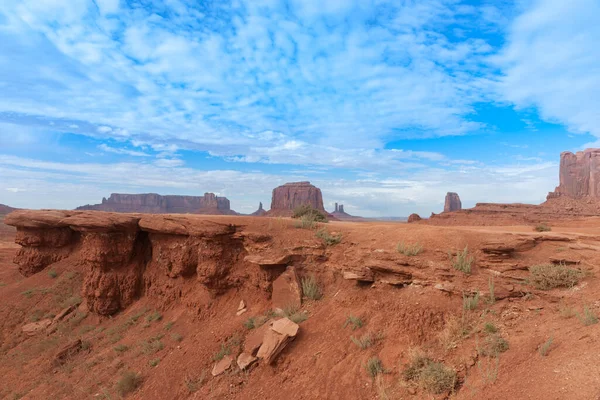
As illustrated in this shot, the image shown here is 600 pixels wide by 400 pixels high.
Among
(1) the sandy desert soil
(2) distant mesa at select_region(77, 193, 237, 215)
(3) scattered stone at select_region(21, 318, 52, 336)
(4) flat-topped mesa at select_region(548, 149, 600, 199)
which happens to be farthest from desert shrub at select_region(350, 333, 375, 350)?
(2) distant mesa at select_region(77, 193, 237, 215)

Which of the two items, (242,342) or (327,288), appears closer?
(242,342)

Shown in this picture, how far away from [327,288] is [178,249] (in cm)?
589

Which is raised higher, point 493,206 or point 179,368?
point 493,206

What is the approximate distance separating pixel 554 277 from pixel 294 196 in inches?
3301

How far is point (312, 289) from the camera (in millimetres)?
8727

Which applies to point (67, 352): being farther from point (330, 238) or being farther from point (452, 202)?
point (452, 202)

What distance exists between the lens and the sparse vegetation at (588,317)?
4879 millimetres

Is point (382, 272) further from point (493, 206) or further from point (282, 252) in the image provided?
point (493, 206)

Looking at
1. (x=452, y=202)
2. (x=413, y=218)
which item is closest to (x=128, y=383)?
(x=413, y=218)

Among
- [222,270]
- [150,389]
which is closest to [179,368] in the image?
[150,389]

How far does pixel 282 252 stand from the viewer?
9.41 metres

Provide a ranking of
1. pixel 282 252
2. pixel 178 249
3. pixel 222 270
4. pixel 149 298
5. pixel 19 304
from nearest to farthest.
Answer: pixel 282 252
pixel 222 270
pixel 178 249
pixel 149 298
pixel 19 304

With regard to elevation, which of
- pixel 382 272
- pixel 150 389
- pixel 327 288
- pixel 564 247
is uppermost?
pixel 564 247

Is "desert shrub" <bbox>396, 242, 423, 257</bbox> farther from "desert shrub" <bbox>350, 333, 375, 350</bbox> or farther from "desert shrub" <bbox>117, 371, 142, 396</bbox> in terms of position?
"desert shrub" <bbox>117, 371, 142, 396</bbox>
